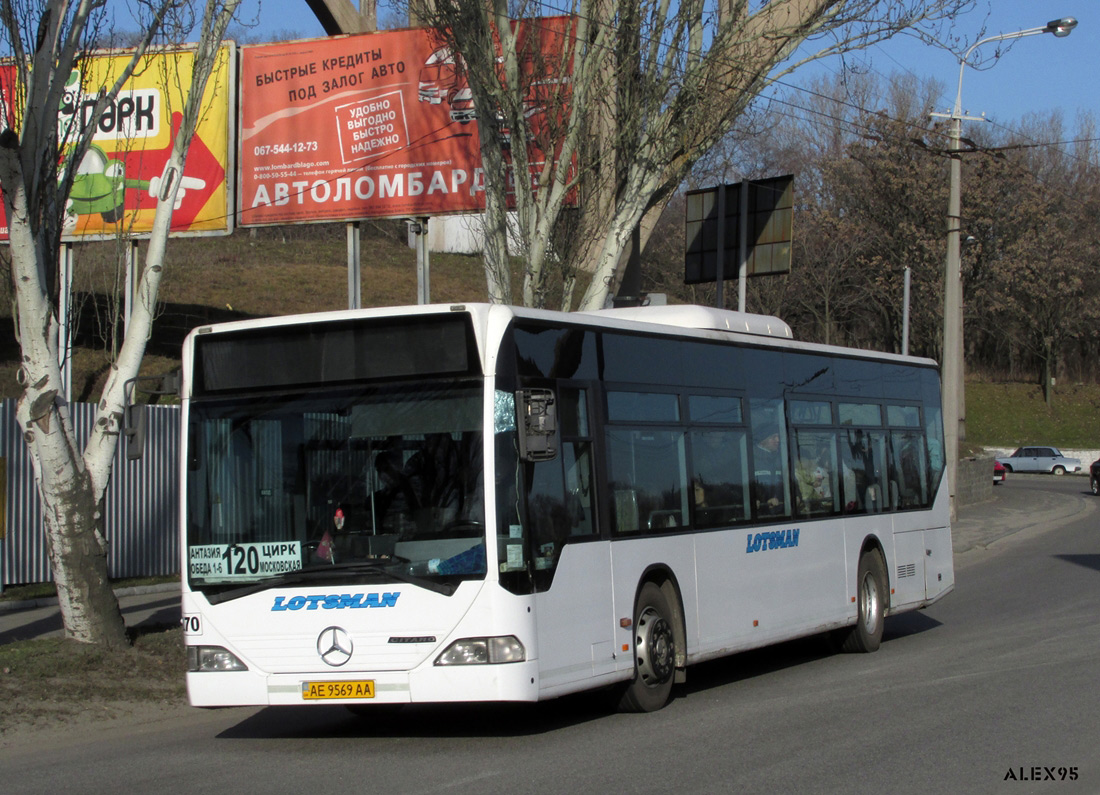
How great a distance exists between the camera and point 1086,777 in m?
6.93

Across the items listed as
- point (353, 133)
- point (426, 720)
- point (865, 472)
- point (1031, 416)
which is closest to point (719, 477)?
point (426, 720)

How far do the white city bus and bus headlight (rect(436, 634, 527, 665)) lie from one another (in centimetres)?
1

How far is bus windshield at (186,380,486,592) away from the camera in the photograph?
7.95 m

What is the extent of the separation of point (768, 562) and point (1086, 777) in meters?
4.46

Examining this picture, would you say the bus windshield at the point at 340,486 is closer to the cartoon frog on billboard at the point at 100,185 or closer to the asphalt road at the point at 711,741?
the asphalt road at the point at 711,741

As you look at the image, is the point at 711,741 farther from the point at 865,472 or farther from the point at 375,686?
the point at 865,472

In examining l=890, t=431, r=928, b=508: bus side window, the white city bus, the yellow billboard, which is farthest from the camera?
the yellow billboard

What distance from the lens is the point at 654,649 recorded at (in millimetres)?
9406

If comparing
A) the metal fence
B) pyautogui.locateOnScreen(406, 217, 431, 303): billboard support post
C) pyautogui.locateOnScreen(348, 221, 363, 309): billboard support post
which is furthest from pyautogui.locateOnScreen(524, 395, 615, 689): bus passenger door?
pyautogui.locateOnScreen(348, 221, 363, 309): billboard support post

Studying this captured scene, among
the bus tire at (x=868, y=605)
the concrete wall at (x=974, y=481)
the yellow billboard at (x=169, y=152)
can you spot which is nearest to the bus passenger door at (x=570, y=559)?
the bus tire at (x=868, y=605)

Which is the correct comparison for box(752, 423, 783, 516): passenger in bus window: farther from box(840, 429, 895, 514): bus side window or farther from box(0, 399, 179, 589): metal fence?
box(0, 399, 179, 589): metal fence

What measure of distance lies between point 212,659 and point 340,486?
147cm

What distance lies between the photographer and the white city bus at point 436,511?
26.0 feet

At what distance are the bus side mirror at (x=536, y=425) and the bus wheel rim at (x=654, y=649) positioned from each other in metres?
1.86
